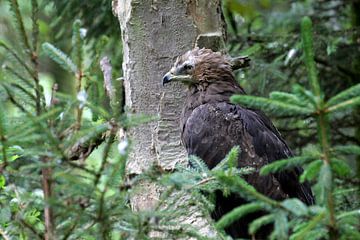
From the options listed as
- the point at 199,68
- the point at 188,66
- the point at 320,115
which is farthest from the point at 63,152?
the point at 199,68

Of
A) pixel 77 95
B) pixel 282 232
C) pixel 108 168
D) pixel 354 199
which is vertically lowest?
pixel 354 199

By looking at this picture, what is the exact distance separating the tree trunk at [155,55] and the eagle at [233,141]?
0.33 feet

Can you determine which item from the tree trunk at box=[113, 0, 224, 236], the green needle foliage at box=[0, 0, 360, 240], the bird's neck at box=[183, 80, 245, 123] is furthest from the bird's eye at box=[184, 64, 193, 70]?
the green needle foliage at box=[0, 0, 360, 240]

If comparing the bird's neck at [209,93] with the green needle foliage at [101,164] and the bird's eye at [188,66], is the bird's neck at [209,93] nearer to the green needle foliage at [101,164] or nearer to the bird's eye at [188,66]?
the bird's eye at [188,66]

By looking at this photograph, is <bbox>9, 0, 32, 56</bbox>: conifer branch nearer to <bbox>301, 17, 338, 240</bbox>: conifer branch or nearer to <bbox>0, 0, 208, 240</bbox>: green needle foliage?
<bbox>0, 0, 208, 240</bbox>: green needle foliage

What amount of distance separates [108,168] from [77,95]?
313 mm

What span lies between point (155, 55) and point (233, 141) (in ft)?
2.73

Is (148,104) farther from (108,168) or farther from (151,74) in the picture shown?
(108,168)

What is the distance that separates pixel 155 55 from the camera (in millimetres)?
5379

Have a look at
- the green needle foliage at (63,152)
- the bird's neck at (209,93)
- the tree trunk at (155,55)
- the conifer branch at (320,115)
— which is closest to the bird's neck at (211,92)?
the bird's neck at (209,93)

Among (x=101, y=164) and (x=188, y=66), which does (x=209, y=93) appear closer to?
(x=188, y=66)

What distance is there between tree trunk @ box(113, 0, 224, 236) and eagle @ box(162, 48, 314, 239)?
100 millimetres

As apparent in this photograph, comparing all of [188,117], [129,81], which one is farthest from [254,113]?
[129,81]

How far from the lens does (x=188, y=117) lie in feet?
17.6
